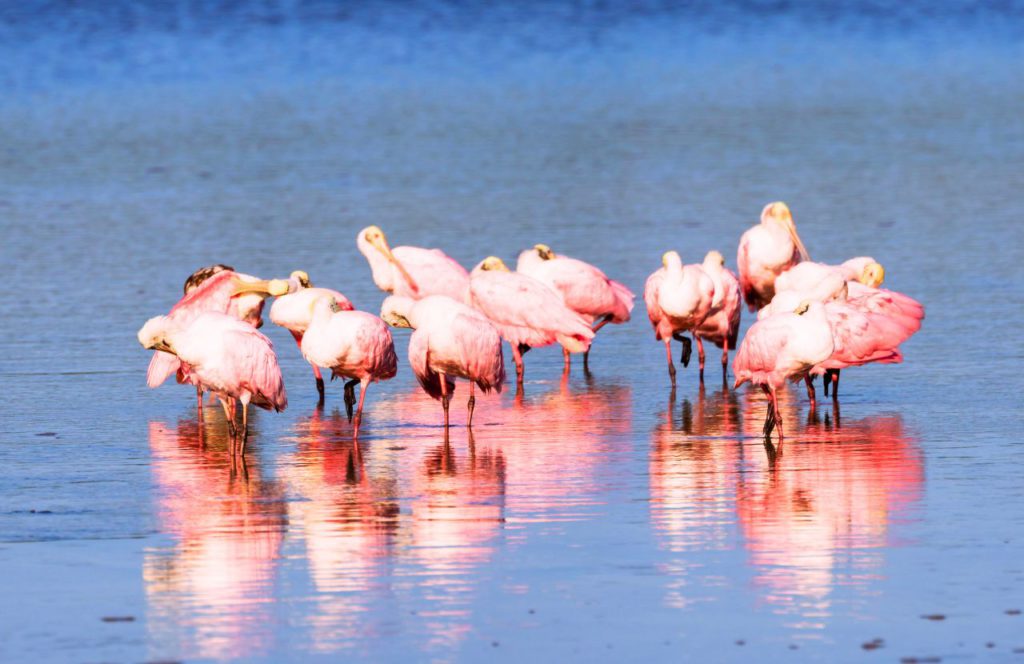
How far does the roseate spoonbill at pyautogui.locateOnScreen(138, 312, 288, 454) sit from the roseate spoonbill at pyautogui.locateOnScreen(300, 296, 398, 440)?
1.73 ft

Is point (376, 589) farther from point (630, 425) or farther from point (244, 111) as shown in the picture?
point (244, 111)

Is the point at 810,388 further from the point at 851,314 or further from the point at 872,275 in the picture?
the point at 872,275

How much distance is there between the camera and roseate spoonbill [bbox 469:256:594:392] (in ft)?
47.6

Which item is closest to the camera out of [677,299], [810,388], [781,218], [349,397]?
[810,388]

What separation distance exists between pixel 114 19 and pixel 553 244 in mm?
35412

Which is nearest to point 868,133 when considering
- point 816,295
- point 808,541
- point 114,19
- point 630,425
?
point 816,295

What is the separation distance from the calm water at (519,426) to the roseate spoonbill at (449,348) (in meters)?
0.32

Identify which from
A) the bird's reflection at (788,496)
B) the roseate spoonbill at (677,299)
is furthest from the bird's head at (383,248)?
the bird's reflection at (788,496)

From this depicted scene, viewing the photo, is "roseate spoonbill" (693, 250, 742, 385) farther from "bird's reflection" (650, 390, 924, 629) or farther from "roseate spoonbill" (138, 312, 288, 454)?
"roseate spoonbill" (138, 312, 288, 454)

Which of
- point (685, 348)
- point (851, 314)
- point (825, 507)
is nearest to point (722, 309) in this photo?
point (685, 348)

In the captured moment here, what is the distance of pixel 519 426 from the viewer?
1250 centimetres

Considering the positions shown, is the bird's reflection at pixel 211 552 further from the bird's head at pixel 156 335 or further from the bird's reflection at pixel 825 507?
the bird's reflection at pixel 825 507

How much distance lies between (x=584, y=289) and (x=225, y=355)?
15.5 ft

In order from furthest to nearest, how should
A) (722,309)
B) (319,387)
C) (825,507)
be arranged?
(722,309)
(319,387)
(825,507)
